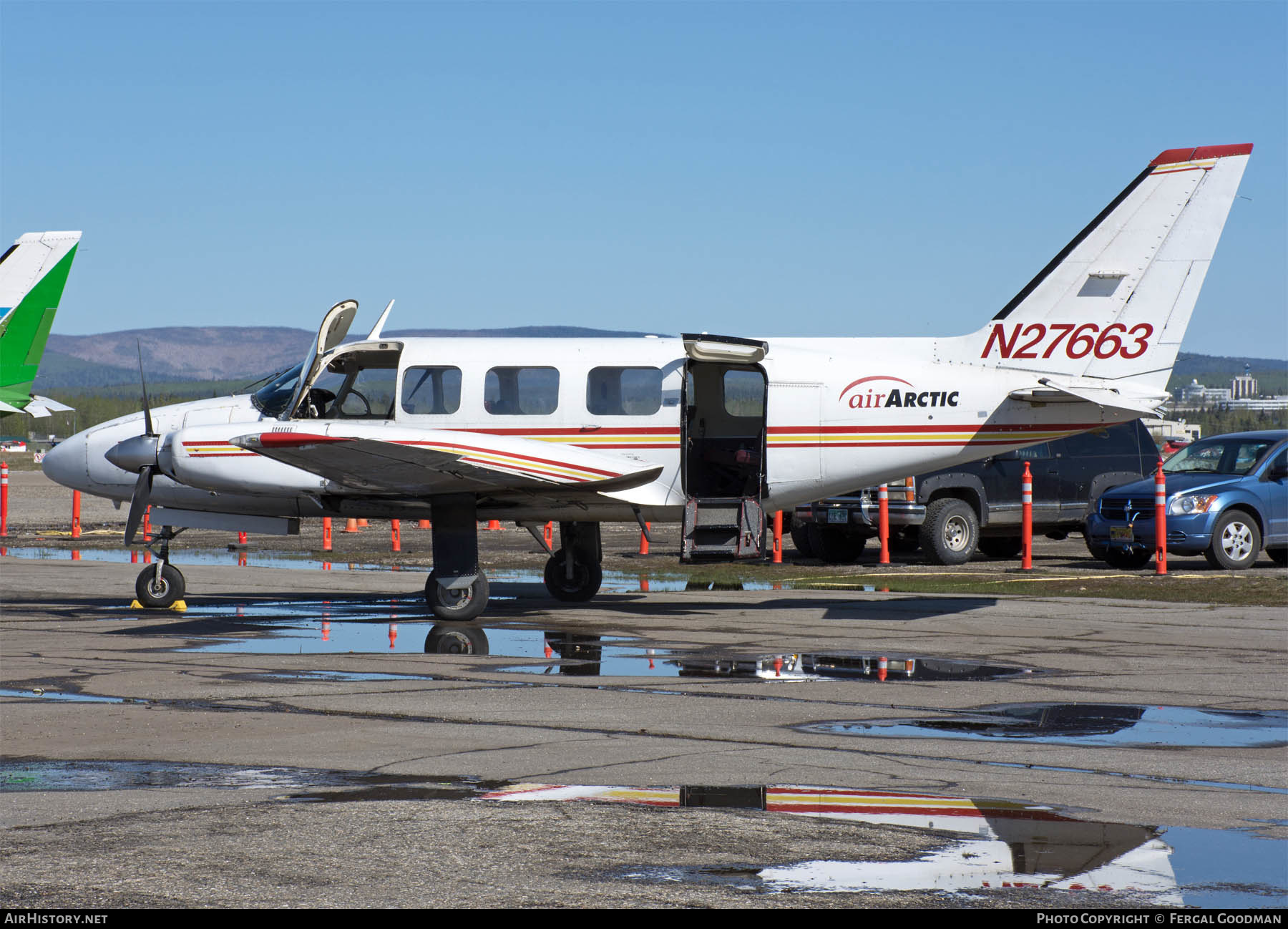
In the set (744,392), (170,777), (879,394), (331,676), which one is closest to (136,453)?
(331,676)

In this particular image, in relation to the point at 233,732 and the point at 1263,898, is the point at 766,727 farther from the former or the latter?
the point at 1263,898

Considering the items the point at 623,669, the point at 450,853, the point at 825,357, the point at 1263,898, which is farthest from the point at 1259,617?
the point at 450,853

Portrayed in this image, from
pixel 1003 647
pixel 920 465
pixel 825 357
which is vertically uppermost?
pixel 825 357

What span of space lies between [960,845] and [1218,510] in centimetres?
1586

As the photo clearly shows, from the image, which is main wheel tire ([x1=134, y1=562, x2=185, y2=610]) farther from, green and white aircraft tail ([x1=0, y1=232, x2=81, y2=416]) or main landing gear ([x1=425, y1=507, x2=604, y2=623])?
green and white aircraft tail ([x1=0, y1=232, x2=81, y2=416])

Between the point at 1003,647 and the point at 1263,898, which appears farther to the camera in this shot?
the point at 1003,647

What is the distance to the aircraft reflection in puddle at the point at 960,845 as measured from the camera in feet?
15.4

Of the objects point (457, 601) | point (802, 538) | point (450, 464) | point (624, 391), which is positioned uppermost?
point (624, 391)

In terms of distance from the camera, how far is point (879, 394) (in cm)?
1474

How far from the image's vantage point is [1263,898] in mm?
4492

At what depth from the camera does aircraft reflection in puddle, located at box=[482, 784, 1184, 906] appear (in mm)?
4699

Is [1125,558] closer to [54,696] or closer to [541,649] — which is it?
Result: [541,649]

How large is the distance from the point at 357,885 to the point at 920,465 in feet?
36.6

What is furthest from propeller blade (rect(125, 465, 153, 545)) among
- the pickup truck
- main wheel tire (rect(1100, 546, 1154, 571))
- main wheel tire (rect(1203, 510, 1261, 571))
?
main wheel tire (rect(1203, 510, 1261, 571))
